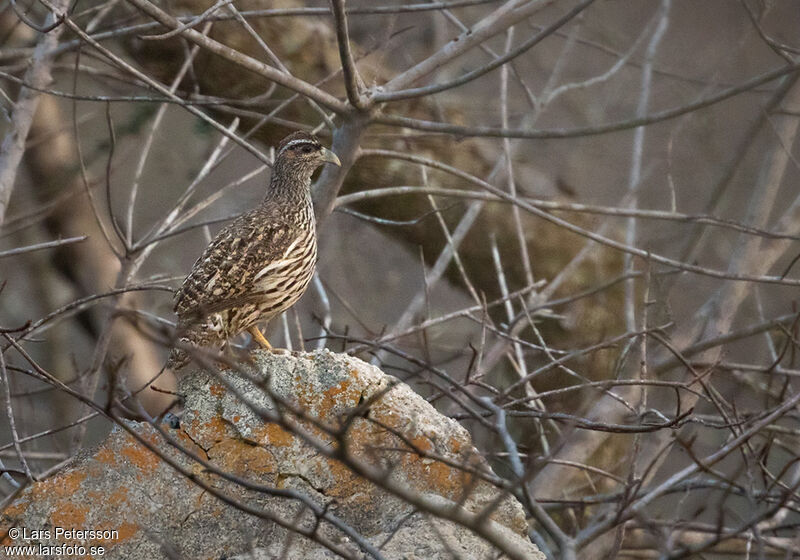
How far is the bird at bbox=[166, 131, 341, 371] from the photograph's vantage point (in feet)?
13.1

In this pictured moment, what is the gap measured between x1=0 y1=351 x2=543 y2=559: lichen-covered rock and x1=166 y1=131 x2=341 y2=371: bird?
543mm

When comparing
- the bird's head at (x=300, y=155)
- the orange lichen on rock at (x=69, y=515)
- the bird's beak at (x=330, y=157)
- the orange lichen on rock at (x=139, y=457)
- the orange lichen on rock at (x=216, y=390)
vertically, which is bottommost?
the orange lichen on rock at (x=69, y=515)

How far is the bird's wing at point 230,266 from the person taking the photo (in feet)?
13.3

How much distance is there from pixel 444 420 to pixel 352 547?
579mm

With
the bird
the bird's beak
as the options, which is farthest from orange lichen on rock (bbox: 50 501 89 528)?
the bird's beak

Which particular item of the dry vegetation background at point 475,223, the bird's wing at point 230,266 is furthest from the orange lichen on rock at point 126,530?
the bird's wing at point 230,266

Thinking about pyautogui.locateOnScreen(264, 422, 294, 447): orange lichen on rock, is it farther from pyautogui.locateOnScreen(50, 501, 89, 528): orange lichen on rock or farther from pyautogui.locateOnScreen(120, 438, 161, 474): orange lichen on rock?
pyautogui.locateOnScreen(50, 501, 89, 528): orange lichen on rock

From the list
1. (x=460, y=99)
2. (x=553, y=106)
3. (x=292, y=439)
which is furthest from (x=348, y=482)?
(x=553, y=106)

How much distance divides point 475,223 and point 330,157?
316 centimetres

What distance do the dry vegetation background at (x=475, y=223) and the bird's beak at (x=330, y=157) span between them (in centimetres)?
4

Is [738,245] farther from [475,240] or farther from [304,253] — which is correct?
[304,253]

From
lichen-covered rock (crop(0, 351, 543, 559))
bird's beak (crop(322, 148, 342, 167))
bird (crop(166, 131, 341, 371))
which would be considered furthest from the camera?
bird's beak (crop(322, 148, 342, 167))

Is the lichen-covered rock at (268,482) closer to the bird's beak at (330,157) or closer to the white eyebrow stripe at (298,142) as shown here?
the bird's beak at (330,157)

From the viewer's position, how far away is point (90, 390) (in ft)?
16.6
